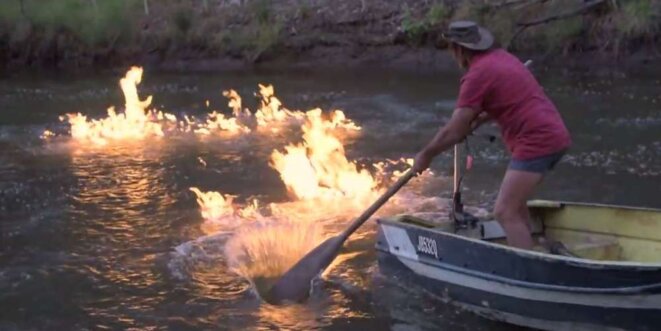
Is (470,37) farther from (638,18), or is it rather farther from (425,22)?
(425,22)

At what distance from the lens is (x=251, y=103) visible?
901 inches

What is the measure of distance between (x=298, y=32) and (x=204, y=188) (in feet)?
56.4

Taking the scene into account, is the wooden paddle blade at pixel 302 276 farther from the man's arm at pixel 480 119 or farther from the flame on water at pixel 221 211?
the flame on water at pixel 221 211

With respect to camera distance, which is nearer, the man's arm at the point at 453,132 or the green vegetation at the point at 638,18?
the man's arm at the point at 453,132

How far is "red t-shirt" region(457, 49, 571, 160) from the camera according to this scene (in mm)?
7934

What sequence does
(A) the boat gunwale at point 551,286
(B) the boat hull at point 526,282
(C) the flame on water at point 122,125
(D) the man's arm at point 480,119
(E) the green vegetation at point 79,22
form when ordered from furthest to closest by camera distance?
(E) the green vegetation at point 79,22 → (C) the flame on water at point 122,125 → (D) the man's arm at point 480,119 → (B) the boat hull at point 526,282 → (A) the boat gunwale at point 551,286

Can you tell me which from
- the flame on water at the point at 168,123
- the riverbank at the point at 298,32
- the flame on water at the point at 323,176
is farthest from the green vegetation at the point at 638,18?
the flame on water at the point at 323,176

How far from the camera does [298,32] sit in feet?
101

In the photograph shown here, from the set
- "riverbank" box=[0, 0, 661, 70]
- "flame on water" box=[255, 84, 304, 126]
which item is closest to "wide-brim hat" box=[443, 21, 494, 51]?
"flame on water" box=[255, 84, 304, 126]

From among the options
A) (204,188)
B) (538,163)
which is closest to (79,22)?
(204,188)

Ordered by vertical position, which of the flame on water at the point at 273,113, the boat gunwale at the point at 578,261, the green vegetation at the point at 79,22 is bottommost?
the boat gunwale at the point at 578,261

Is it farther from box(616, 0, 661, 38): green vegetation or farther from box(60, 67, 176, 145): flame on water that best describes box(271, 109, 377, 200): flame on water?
box(616, 0, 661, 38): green vegetation

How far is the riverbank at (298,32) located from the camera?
25.9m

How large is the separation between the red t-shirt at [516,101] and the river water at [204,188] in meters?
1.63
